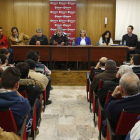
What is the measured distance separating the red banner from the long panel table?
6.51 ft

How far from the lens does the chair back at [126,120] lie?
1.70 meters

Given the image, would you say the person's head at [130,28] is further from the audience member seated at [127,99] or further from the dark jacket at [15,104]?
the dark jacket at [15,104]

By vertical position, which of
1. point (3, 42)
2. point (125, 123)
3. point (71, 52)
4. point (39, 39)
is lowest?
point (125, 123)

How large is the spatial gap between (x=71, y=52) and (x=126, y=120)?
15.1ft

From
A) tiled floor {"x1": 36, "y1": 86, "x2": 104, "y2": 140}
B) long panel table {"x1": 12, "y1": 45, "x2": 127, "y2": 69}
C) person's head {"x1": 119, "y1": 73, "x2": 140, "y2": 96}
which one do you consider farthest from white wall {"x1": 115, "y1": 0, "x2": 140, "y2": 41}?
person's head {"x1": 119, "y1": 73, "x2": 140, "y2": 96}

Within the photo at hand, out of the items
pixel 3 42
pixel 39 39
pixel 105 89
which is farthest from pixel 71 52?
pixel 105 89

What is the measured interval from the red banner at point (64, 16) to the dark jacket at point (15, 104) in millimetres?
6313

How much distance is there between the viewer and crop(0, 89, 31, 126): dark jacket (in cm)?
181

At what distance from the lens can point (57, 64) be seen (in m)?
6.59

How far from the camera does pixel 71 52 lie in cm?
624

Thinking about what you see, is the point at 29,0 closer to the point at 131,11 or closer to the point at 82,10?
the point at 82,10

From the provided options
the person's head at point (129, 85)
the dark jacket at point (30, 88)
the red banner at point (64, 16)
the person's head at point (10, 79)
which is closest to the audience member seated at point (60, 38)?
the red banner at point (64, 16)

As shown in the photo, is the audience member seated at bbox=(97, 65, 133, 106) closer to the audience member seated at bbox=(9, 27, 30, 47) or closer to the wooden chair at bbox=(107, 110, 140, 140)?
the wooden chair at bbox=(107, 110, 140, 140)

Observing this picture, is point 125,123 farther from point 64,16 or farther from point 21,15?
point 21,15
